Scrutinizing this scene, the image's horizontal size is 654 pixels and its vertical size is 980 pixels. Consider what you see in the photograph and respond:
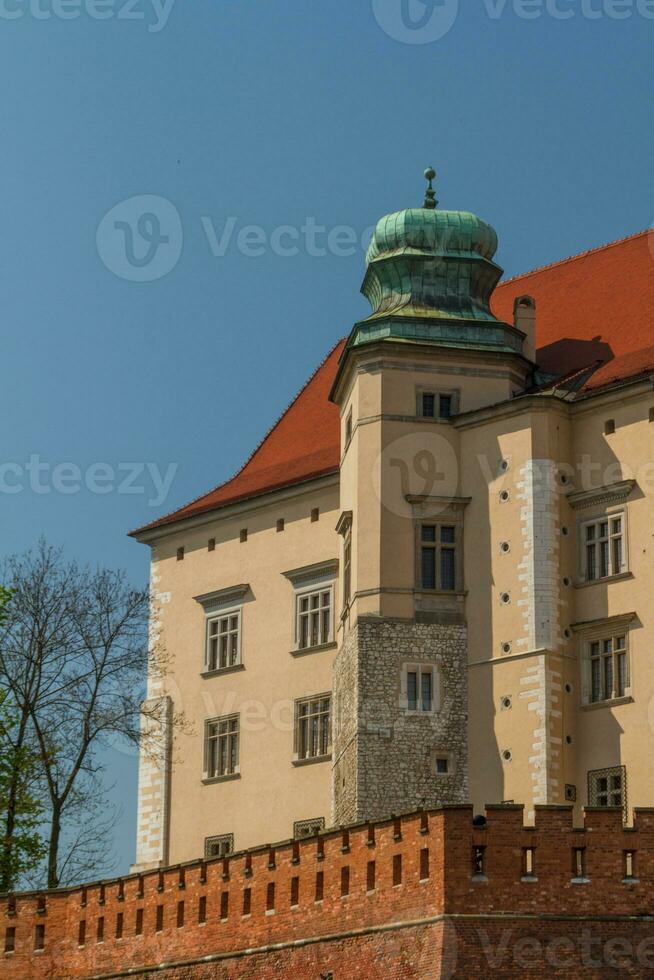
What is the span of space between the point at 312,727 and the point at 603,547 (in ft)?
23.3

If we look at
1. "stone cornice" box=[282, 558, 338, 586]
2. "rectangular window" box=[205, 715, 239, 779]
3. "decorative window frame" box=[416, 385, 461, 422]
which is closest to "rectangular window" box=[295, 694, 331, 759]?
"rectangular window" box=[205, 715, 239, 779]

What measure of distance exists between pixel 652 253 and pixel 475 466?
248 inches

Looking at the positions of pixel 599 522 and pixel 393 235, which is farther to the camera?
pixel 393 235

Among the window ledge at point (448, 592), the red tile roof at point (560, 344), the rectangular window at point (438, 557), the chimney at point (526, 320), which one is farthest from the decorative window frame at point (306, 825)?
the chimney at point (526, 320)

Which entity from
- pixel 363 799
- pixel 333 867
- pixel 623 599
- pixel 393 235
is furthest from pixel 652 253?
pixel 333 867

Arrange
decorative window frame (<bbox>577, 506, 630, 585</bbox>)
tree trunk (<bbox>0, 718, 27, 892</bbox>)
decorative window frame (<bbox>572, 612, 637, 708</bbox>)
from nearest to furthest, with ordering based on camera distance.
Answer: decorative window frame (<bbox>572, 612, 637, 708</bbox>) → decorative window frame (<bbox>577, 506, 630, 585</bbox>) → tree trunk (<bbox>0, 718, 27, 892</bbox>)

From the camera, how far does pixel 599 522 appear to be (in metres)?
38.6

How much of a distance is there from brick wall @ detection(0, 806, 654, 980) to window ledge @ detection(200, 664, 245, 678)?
13.4 meters

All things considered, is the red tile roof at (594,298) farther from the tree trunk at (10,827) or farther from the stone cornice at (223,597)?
the tree trunk at (10,827)

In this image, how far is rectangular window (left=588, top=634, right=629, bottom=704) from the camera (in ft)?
123

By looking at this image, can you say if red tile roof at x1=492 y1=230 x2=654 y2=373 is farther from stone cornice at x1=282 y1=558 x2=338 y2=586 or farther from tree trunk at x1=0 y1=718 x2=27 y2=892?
tree trunk at x1=0 y1=718 x2=27 y2=892

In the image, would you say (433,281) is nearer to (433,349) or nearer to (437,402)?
(433,349)

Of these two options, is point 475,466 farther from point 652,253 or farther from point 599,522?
point 652,253

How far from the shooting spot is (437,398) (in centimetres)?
4059
